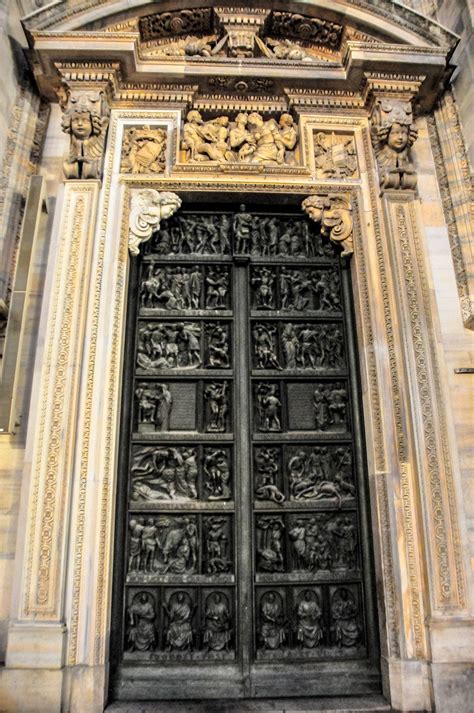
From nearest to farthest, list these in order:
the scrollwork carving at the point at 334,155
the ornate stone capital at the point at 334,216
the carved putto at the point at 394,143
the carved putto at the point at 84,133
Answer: the carved putto at the point at 84,133
the carved putto at the point at 394,143
the ornate stone capital at the point at 334,216
the scrollwork carving at the point at 334,155

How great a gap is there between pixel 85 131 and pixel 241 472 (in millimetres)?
4611

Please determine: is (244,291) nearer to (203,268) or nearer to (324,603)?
(203,268)

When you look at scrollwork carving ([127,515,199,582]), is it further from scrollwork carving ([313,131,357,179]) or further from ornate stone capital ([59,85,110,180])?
scrollwork carving ([313,131,357,179])

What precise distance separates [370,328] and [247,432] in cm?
194

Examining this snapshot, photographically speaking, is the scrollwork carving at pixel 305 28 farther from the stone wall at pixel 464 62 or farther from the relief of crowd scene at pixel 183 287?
the relief of crowd scene at pixel 183 287

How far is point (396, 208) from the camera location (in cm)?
714

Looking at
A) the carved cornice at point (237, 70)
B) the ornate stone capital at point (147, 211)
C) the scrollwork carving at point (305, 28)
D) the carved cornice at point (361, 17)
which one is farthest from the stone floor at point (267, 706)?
the scrollwork carving at point (305, 28)

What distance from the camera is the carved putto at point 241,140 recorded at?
25.1 ft

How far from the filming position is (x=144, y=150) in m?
7.56

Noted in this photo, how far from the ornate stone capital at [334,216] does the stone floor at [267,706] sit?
5.10 m

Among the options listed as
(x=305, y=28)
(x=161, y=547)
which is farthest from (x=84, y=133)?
(x=161, y=547)

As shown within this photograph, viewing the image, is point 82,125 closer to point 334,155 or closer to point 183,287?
point 183,287

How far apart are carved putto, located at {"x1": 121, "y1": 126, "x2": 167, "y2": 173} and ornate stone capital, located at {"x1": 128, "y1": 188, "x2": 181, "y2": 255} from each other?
0.32m

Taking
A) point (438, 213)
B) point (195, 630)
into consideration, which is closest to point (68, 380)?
point (195, 630)
